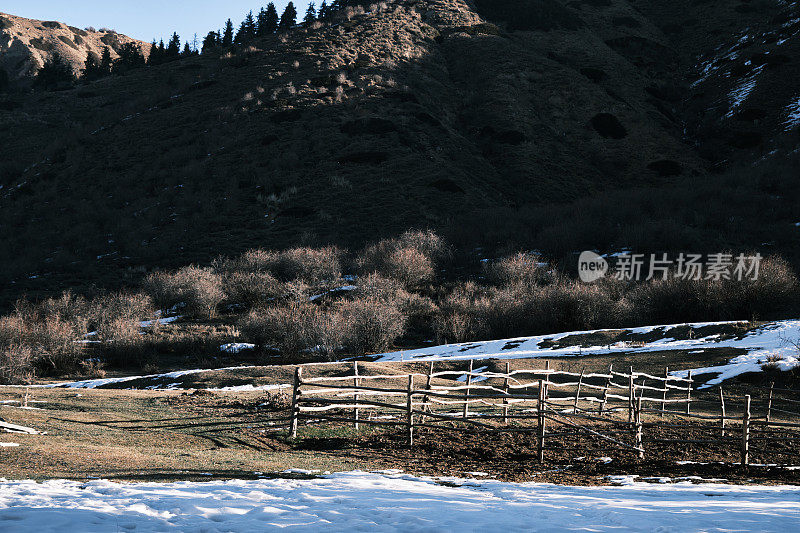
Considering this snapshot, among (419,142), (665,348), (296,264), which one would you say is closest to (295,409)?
(665,348)

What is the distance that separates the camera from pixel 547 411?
32.4 ft

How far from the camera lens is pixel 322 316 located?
2223 cm

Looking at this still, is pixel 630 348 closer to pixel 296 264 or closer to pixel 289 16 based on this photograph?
pixel 296 264

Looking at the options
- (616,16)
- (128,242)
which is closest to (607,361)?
(128,242)

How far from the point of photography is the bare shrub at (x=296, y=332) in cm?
2152

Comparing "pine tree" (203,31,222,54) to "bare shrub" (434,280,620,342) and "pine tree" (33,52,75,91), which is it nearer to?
"pine tree" (33,52,75,91)

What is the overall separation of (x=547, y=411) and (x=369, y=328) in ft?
41.6

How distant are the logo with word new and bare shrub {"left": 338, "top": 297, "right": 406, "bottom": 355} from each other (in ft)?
34.1

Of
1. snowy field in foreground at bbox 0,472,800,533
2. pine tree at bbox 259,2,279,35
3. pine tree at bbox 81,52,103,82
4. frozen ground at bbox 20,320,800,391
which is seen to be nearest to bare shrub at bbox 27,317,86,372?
frozen ground at bbox 20,320,800,391

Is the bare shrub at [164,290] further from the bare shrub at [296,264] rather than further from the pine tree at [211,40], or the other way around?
the pine tree at [211,40]

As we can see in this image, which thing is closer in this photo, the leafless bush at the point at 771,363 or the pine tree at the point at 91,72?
the leafless bush at the point at 771,363

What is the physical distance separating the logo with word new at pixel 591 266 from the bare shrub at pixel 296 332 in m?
12.6

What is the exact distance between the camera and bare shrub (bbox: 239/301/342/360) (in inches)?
847

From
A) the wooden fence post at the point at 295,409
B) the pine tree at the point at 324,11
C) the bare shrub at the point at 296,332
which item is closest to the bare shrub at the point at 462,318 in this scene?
the bare shrub at the point at 296,332
